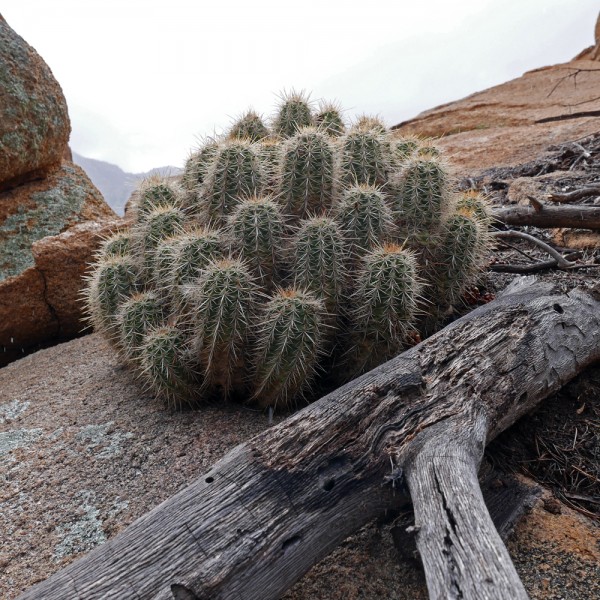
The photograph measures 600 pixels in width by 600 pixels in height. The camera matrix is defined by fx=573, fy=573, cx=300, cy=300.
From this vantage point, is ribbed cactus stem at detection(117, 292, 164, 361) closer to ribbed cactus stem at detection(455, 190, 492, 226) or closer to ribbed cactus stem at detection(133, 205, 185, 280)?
ribbed cactus stem at detection(133, 205, 185, 280)

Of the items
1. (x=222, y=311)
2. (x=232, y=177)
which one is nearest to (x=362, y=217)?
(x=232, y=177)

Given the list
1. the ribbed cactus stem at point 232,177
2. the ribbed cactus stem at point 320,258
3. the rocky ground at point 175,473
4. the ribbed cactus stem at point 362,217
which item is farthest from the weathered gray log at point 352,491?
the ribbed cactus stem at point 232,177

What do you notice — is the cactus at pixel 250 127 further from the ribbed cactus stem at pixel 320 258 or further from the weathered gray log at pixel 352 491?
the weathered gray log at pixel 352 491

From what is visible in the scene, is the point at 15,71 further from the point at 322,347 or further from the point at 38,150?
the point at 322,347

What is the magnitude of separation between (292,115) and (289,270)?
1384mm

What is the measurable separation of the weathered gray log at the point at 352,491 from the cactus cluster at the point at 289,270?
465 mm

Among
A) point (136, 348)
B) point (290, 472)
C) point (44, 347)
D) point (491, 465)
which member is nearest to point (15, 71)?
point (44, 347)

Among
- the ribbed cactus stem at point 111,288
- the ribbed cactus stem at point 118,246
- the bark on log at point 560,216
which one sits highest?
the ribbed cactus stem at point 118,246

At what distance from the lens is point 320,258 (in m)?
2.73

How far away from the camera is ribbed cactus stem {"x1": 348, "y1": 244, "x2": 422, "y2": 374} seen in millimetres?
2695

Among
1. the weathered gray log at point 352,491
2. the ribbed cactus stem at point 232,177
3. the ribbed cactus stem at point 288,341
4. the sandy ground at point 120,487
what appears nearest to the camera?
the weathered gray log at point 352,491

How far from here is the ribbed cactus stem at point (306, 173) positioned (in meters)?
2.91

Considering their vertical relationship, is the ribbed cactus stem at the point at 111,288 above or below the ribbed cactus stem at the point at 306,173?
below

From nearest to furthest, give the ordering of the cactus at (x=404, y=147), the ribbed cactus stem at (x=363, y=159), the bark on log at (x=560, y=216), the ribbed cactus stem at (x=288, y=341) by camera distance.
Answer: the ribbed cactus stem at (x=288, y=341)
the ribbed cactus stem at (x=363, y=159)
the cactus at (x=404, y=147)
the bark on log at (x=560, y=216)
